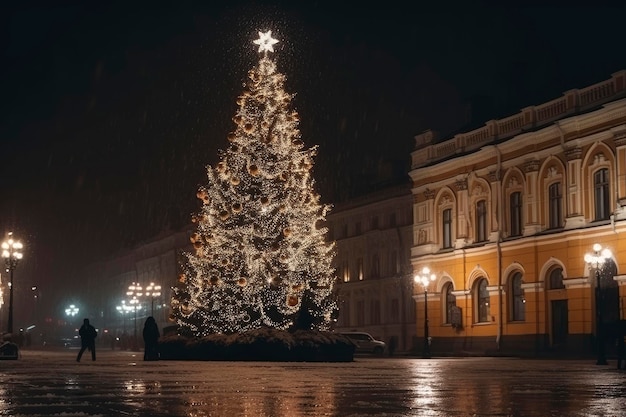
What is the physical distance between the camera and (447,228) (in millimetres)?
64062

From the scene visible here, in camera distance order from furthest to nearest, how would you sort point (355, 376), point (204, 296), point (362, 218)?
point (362, 218) → point (204, 296) → point (355, 376)

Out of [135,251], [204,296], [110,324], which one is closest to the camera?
[204,296]

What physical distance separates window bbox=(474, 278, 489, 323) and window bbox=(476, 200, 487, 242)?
220 centimetres

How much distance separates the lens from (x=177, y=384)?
2212 cm

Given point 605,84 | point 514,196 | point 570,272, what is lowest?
point 570,272

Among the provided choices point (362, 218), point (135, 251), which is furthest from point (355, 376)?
point (135, 251)

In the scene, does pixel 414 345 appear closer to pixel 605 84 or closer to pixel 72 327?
pixel 605 84

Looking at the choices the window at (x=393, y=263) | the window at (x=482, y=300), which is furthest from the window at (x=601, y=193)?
the window at (x=393, y=263)

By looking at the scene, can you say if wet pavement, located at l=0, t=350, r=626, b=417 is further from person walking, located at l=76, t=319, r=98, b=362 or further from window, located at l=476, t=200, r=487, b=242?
window, located at l=476, t=200, r=487, b=242

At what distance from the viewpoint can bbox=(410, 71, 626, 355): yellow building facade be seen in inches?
1998

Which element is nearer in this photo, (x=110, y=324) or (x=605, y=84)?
(x=605, y=84)

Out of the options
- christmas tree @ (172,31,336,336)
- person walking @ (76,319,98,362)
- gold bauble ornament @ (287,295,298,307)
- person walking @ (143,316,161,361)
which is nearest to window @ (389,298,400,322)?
christmas tree @ (172,31,336,336)

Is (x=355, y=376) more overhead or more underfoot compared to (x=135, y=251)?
more underfoot

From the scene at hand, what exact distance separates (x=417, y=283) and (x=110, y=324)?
104m
